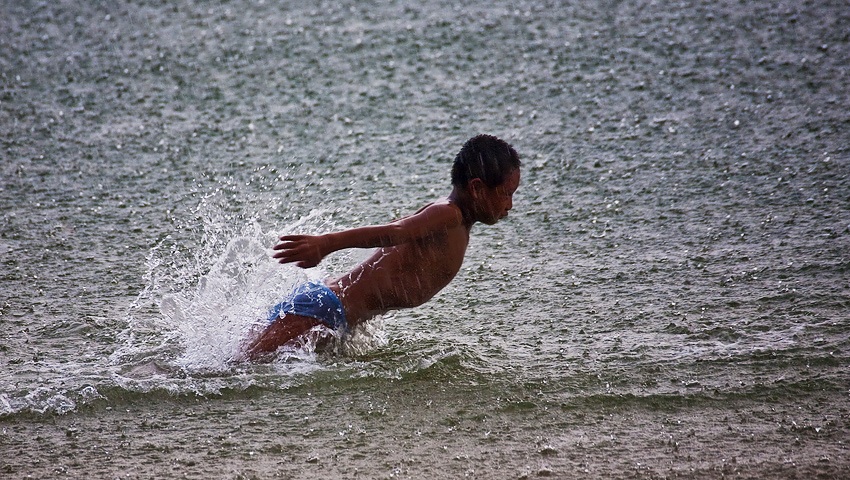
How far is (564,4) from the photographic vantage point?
8500 mm

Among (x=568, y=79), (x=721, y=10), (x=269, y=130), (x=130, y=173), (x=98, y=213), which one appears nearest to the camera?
(x=98, y=213)

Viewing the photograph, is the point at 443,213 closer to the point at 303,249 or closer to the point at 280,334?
the point at 303,249

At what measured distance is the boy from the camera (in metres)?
3.84

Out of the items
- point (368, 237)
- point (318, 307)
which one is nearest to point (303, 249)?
point (368, 237)

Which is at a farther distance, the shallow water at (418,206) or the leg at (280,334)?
the leg at (280,334)

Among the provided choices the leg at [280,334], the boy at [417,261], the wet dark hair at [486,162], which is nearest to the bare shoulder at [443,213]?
the boy at [417,261]

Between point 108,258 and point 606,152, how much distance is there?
2815mm

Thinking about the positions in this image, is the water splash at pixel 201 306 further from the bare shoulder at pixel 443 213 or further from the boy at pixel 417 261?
the bare shoulder at pixel 443 213

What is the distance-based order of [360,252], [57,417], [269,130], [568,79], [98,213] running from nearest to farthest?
1. [57,417]
2. [360,252]
3. [98,213]
4. [269,130]
5. [568,79]

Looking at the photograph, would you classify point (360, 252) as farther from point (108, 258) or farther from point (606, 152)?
point (606, 152)

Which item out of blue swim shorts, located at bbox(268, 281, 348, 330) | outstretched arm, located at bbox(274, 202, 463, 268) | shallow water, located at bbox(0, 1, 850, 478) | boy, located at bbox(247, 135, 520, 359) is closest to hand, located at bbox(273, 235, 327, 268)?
outstretched arm, located at bbox(274, 202, 463, 268)

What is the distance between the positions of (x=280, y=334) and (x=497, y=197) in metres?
0.96

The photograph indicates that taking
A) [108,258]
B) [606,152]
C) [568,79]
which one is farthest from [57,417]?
[568,79]

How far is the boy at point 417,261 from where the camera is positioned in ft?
12.6
